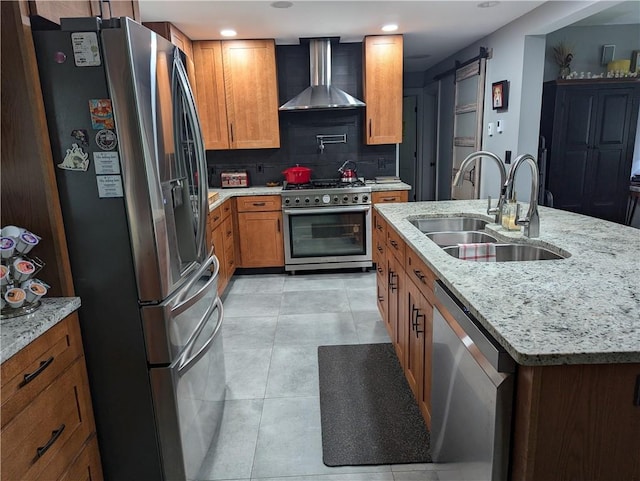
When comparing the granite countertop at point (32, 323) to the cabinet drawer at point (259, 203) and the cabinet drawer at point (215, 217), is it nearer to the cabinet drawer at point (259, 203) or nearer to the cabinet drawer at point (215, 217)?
the cabinet drawer at point (215, 217)

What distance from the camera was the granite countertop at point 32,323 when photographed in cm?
110

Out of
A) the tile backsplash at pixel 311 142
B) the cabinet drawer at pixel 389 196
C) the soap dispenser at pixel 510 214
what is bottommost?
the cabinet drawer at pixel 389 196

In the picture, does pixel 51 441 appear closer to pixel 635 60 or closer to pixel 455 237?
pixel 455 237

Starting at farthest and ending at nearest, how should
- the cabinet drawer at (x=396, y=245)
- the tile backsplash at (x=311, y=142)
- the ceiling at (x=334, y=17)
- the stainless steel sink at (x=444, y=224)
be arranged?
the tile backsplash at (x=311, y=142)
the ceiling at (x=334, y=17)
the stainless steel sink at (x=444, y=224)
the cabinet drawer at (x=396, y=245)

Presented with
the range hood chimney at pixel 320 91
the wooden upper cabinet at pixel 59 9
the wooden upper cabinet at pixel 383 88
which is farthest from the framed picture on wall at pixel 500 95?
the wooden upper cabinet at pixel 59 9

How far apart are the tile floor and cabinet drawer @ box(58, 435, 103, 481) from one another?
0.44 m

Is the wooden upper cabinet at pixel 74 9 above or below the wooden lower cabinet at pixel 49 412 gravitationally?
above

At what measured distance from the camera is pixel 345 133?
15.7 feet

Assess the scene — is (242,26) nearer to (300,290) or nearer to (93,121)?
(300,290)

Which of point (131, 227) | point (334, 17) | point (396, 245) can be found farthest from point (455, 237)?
point (334, 17)

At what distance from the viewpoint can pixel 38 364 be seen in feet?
4.01

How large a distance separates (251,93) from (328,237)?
1702 mm

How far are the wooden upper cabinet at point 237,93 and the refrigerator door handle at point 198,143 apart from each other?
267 cm

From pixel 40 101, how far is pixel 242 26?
287 centimetres
